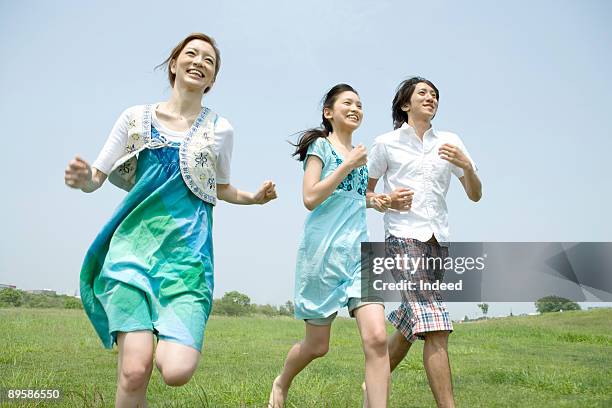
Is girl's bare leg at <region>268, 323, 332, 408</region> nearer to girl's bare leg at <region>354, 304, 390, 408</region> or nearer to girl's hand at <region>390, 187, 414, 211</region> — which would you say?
girl's bare leg at <region>354, 304, 390, 408</region>

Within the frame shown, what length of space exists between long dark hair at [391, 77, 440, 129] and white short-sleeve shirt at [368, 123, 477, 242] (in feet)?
0.65

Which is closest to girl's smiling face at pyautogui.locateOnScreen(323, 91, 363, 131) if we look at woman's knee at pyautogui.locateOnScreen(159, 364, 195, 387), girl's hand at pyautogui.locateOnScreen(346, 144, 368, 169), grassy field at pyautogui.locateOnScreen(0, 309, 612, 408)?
girl's hand at pyautogui.locateOnScreen(346, 144, 368, 169)

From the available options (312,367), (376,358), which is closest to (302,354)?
(376,358)

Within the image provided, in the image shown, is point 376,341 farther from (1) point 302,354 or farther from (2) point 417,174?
(2) point 417,174

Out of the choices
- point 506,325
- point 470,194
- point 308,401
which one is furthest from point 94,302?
point 506,325

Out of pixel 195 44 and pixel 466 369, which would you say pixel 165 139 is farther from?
pixel 466 369

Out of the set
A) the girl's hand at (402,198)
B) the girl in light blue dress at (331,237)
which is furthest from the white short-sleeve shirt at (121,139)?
the girl's hand at (402,198)

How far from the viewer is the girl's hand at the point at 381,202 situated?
416 cm

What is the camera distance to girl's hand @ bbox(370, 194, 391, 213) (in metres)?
4.16

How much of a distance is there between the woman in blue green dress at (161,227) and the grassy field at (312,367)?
A: 1478mm

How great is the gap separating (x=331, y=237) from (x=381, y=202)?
0.47m

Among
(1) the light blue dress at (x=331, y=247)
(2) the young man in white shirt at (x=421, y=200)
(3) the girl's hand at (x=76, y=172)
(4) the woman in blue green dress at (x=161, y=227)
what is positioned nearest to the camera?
(4) the woman in blue green dress at (x=161, y=227)

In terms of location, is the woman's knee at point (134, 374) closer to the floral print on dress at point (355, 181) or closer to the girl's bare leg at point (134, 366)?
the girl's bare leg at point (134, 366)

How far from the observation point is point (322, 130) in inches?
171
